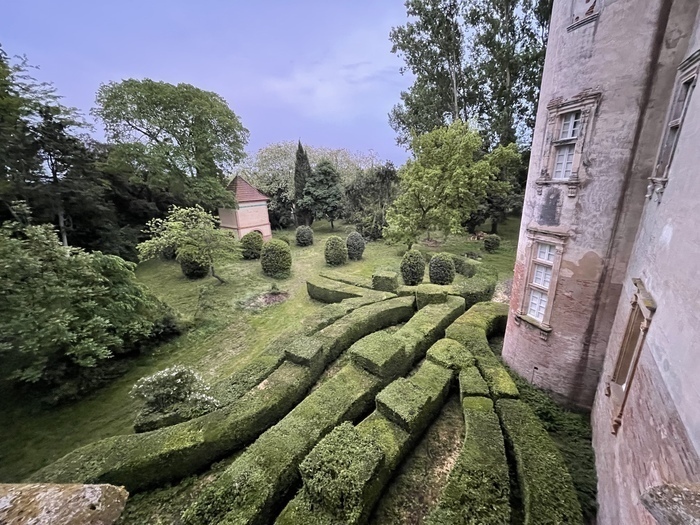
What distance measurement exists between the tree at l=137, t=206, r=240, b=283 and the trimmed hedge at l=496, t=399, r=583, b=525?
51.0 ft

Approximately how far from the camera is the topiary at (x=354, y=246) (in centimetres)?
2239

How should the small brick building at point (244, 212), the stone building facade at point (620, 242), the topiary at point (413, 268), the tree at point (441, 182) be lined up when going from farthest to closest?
the small brick building at point (244, 212), the tree at point (441, 182), the topiary at point (413, 268), the stone building facade at point (620, 242)

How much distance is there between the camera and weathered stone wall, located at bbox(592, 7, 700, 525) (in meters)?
2.93

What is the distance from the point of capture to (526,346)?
27.2 feet

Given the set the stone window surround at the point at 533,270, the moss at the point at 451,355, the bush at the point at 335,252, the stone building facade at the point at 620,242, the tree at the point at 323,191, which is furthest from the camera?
the tree at the point at 323,191

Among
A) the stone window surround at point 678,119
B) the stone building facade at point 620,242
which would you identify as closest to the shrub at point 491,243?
the stone building facade at point 620,242

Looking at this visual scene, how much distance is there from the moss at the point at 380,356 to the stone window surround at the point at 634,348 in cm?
483

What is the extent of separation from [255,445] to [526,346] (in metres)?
7.68

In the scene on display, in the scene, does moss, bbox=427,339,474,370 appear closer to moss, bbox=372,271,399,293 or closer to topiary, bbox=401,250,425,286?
moss, bbox=372,271,399,293

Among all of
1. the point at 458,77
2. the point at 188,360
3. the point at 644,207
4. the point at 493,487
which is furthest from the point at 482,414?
the point at 458,77

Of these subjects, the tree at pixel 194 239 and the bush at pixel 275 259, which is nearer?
the tree at pixel 194 239

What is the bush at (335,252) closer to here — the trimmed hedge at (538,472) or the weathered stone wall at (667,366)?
the trimmed hedge at (538,472)

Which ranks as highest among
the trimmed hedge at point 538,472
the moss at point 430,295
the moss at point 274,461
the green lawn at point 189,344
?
the moss at point 430,295

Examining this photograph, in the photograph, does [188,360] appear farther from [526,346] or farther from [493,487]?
[526,346]
